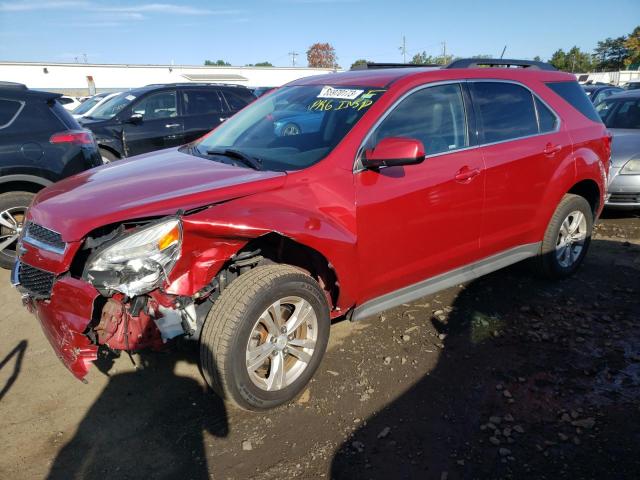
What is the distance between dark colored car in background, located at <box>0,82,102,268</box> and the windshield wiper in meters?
2.49

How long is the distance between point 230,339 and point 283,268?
0.50m

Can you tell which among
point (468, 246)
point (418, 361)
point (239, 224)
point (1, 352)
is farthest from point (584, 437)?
point (1, 352)

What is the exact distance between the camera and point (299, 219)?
8.77 ft

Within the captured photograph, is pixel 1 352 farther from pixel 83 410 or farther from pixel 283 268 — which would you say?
pixel 283 268

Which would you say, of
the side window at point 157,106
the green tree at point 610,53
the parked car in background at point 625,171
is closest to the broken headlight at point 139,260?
the parked car in background at point 625,171

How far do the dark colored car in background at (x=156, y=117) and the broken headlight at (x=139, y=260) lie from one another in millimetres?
6672

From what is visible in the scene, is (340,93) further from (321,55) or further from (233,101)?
(321,55)

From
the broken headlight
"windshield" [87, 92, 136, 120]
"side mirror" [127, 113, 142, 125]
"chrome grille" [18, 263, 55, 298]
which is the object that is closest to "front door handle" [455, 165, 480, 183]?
the broken headlight

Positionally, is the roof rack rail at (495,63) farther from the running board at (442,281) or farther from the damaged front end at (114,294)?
the damaged front end at (114,294)

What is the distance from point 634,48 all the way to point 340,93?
215ft

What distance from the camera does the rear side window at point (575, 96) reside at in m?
4.29

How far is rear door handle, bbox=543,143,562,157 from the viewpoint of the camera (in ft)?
12.9

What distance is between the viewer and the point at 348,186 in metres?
2.88

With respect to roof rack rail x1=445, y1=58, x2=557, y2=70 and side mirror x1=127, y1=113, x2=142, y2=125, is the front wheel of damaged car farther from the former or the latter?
side mirror x1=127, y1=113, x2=142, y2=125
